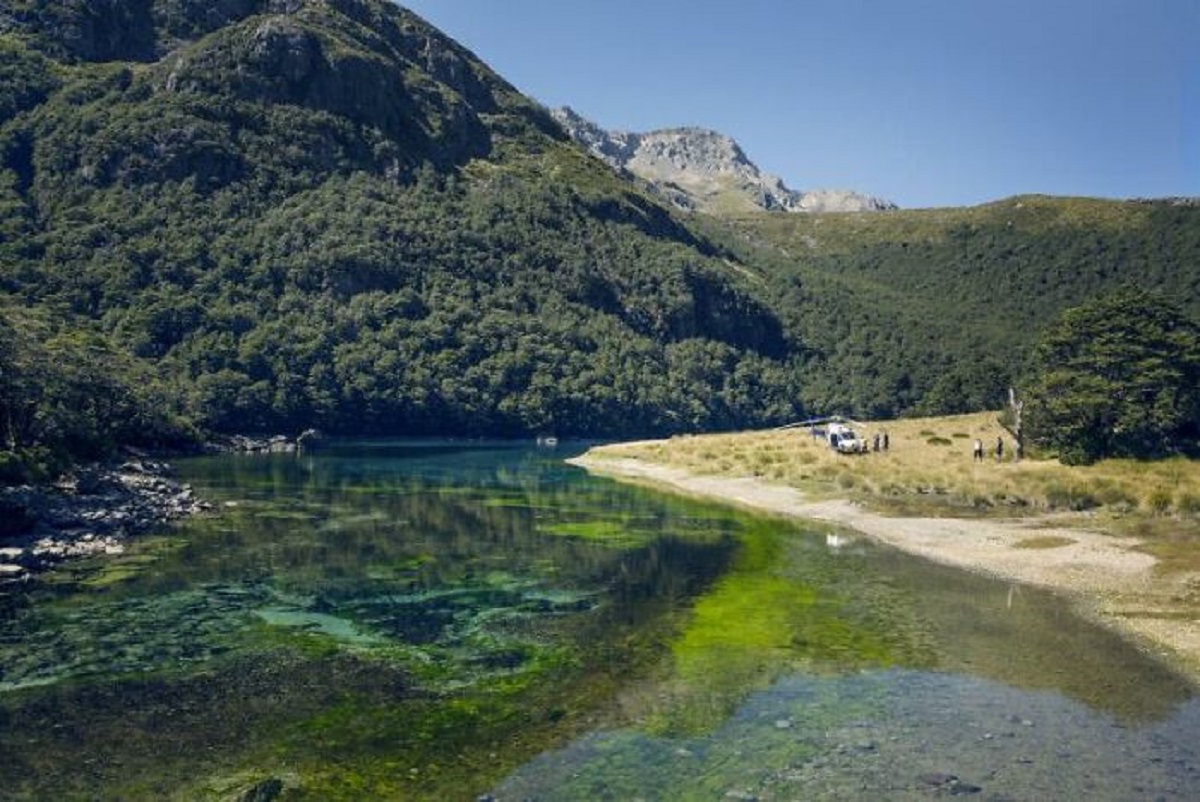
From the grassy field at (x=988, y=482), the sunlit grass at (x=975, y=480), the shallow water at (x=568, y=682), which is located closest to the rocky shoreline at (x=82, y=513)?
the shallow water at (x=568, y=682)

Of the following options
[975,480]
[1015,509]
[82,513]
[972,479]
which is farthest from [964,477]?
[82,513]

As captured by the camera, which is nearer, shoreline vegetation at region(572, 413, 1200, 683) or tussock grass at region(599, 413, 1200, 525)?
shoreline vegetation at region(572, 413, 1200, 683)

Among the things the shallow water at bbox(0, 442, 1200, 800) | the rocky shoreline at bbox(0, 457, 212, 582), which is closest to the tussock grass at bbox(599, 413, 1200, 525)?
the shallow water at bbox(0, 442, 1200, 800)

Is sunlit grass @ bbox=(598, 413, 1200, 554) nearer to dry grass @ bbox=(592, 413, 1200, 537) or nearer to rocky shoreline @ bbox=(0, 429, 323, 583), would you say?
dry grass @ bbox=(592, 413, 1200, 537)

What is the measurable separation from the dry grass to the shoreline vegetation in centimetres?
11

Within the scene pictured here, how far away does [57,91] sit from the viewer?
7859 inches

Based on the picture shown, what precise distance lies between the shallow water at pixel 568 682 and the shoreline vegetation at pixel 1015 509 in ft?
8.45

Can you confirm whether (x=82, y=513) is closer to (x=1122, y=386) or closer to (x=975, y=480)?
(x=975, y=480)

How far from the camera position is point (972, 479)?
60062 mm

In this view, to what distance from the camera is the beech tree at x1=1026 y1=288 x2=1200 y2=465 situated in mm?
65562

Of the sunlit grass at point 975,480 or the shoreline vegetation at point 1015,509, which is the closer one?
the shoreline vegetation at point 1015,509

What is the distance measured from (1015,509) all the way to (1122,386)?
2056cm

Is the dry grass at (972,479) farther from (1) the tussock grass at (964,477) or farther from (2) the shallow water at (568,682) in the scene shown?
(2) the shallow water at (568,682)

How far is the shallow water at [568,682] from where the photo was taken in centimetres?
1842
